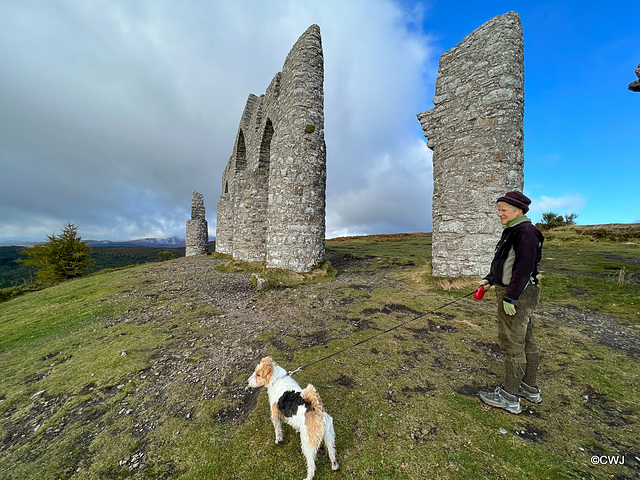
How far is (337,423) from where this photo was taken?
2641mm

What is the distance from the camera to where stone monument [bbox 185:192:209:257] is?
2452cm

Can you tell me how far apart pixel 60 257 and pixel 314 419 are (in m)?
31.5

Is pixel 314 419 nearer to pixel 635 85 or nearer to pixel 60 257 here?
pixel 635 85

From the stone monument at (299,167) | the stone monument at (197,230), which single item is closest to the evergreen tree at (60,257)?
the stone monument at (197,230)

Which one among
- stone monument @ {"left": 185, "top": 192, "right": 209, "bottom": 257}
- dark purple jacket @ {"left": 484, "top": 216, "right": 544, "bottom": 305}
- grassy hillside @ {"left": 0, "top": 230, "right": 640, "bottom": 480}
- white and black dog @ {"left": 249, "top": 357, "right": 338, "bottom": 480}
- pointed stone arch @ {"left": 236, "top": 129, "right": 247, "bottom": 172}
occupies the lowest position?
grassy hillside @ {"left": 0, "top": 230, "right": 640, "bottom": 480}

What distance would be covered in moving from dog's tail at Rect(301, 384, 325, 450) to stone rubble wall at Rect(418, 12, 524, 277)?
7476mm

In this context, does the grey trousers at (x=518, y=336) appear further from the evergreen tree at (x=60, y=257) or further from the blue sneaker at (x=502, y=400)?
the evergreen tree at (x=60, y=257)

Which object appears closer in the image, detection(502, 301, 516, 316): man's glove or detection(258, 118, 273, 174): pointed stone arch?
detection(502, 301, 516, 316): man's glove

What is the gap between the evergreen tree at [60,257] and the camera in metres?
21.8

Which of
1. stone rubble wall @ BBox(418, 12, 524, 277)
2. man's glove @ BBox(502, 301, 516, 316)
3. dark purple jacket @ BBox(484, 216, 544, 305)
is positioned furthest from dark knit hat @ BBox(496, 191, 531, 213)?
stone rubble wall @ BBox(418, 12, 524, 277)

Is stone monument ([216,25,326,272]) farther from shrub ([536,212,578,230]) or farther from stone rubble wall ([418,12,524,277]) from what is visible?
shrub ([536,212,578,230])

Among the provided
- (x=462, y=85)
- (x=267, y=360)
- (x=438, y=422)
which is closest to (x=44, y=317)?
(x=267, y=360)

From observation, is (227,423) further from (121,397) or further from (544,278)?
(544,278)

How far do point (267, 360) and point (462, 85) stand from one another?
10.4 meters
